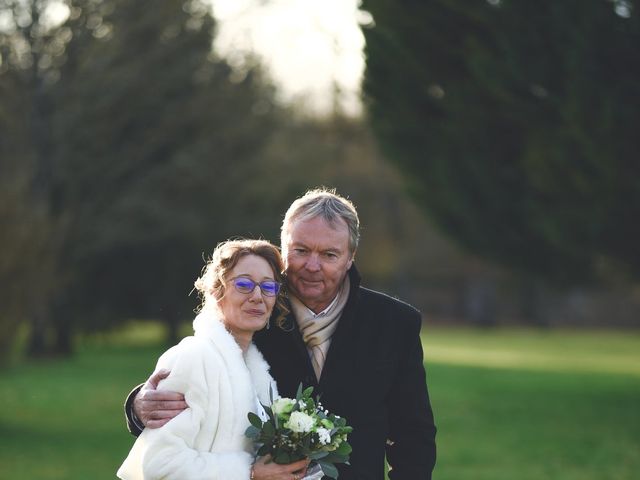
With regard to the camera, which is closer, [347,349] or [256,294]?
[256,294]

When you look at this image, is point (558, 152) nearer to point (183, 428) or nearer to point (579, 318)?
point (183, 428)

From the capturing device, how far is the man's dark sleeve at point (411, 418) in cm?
444

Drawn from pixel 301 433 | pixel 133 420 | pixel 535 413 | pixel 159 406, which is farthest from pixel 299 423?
pixel 535 413

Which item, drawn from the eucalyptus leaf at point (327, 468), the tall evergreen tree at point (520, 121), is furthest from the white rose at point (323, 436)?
the tall evergreen tree at point (520, 121)

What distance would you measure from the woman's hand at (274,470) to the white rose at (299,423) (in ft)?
0.50

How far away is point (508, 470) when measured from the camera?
501 inches

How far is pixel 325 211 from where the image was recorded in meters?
4.34

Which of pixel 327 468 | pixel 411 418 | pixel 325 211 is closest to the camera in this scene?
pixel 327 468

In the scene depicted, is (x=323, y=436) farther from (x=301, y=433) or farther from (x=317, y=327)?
(x=317, y=327)

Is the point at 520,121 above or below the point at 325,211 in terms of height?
above

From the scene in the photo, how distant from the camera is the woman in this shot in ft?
12.6

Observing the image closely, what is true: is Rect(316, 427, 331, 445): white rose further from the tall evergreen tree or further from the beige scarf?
the tall evergreen tree

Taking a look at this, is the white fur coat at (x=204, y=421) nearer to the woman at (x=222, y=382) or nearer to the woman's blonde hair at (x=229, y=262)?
the woman at (x=222, y=382)

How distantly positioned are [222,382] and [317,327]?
1.88 feet
